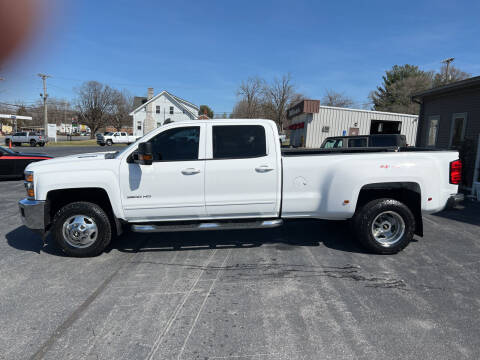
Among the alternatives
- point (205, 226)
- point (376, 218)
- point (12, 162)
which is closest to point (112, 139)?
point (12, 162)

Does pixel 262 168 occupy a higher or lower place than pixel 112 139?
lower

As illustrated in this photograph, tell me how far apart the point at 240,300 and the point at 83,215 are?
263cm

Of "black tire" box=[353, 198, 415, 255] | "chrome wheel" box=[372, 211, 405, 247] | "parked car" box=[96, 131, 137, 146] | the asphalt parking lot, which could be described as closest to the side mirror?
the asphalt parking lot

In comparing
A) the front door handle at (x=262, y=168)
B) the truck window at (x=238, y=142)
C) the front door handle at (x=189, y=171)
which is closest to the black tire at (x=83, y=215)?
the front door handle at (x=189, y=171)

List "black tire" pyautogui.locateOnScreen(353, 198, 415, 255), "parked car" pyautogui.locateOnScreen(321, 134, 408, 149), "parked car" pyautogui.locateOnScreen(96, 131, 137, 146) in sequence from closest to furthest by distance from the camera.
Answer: "black tire" pyautogui.locateOnScreen(353, 198, 415, 255)
"parked car" pyautogui.locateOnScreen(321, 134, 408, 149)
"parked car" pyautogui.locateOnScreen(96, 131, 137, 146)

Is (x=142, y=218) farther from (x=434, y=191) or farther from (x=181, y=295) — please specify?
(x=434, y=191)

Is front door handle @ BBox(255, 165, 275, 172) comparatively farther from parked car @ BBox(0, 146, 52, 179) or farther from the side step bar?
parked car @ BBox(0, 146, 52, 179)

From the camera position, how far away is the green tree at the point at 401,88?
4698 centimetres

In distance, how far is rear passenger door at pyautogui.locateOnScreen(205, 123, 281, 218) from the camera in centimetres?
441

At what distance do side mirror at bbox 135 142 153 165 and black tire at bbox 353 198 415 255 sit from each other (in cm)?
312

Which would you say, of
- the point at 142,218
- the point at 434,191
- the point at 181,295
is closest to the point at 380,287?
the point at 434,191

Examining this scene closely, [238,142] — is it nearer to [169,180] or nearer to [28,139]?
[169,180]

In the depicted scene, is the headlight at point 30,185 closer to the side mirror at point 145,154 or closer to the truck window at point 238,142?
the side mirror at point 145,154

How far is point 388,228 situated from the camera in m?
4.73
